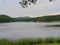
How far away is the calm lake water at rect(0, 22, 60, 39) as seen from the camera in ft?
7.77

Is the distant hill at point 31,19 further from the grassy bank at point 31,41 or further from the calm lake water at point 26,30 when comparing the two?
the grassy bank at point 31,41

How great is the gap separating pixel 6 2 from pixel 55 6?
0.67 metres

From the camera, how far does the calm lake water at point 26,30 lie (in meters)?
2.37

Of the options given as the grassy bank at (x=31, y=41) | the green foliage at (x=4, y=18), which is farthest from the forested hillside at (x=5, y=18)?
the grassy bank at (x=31, y=41)

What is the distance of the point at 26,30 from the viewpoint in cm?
238

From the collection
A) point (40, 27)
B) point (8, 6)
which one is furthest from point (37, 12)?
point (8, 6)

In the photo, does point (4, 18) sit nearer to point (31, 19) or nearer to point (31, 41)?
point (31, 19)

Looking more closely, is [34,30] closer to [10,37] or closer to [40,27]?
[40,27]

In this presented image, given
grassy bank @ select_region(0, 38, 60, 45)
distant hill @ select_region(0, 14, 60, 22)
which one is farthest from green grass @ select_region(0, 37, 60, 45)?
distant hill @ select_region(0, 14, 60, 22)

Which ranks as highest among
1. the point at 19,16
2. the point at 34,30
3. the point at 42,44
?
the point at 19,16

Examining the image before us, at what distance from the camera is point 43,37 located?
93.1 inches

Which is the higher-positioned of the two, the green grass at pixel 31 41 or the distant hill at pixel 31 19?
the distant hill at pixel 31 19

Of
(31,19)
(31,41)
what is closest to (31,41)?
(31,41)

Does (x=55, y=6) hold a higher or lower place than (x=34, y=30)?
higher
